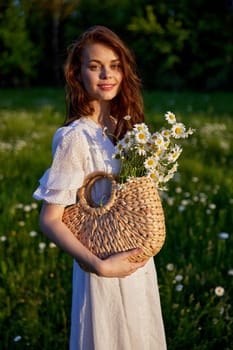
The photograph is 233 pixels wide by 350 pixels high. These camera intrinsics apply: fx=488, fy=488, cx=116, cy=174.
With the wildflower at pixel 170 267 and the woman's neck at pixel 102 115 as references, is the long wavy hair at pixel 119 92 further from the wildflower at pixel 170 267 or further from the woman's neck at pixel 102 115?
the wildflower at pixel 170 267

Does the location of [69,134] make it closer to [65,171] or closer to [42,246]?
[65,171]

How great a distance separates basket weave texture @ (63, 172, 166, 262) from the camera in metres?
1.79

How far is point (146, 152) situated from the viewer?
73.9 inches

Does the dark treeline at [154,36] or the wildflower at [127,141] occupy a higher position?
the dark treeline at [154,36]

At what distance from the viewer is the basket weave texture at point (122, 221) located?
1.79 meters

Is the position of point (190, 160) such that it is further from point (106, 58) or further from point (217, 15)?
point (217, 15)

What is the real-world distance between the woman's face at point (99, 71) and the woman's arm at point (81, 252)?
51cm

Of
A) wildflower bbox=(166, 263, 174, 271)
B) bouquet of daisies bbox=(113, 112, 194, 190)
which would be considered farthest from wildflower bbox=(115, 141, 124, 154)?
wildflower bbox=(166, 263, 174, 271)

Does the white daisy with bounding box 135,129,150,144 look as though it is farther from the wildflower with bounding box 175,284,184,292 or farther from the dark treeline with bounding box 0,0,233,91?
the dark treeline with bounding box 0,0,233,91

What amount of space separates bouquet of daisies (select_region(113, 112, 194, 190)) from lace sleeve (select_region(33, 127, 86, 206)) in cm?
15

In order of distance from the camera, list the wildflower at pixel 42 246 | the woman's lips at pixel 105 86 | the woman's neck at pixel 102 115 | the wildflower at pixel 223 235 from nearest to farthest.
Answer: the woman's lips at pixel 105 86 < the woman's neck at pixel 102 115 < the wildflower at pixel 42 246 < the wildflower at pixel 223 235

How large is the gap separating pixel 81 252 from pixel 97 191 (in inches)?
10.9

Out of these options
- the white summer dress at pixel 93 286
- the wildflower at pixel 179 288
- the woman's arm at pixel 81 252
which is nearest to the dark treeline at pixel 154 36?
the wildflower at pixel 179 288

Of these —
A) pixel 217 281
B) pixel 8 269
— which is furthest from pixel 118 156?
pixel 8 269
